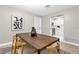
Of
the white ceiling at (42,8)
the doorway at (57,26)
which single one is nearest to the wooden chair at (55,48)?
the doorway at (57,26)

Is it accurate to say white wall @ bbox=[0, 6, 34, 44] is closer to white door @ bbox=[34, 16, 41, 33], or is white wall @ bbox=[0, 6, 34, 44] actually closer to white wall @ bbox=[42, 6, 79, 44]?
white door @ bbox=[34, 16, 41, 33]

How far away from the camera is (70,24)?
1034mm

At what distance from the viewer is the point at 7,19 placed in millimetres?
962

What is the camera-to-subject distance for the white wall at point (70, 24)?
3.25ft

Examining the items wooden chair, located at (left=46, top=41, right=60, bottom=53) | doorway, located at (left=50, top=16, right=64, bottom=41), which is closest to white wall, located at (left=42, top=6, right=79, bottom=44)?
doorway, located at (left=50, top=16, right=64, bottom=41)

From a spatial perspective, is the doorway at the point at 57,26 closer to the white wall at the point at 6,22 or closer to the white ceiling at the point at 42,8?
the white ceiling at the point at 42,8

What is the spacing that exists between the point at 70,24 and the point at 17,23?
621mm

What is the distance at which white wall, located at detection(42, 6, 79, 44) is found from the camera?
3.25 feet

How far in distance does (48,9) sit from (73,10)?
285mm

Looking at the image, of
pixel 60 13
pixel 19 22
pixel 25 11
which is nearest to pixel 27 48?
pixel 19 22

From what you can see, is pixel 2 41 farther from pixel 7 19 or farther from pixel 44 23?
pixel 44 23

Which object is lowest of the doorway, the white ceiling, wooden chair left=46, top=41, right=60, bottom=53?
wooden chair left=46, top=41, right=60, bottom=53

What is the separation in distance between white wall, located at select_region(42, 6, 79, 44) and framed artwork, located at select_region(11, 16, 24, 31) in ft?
0.89

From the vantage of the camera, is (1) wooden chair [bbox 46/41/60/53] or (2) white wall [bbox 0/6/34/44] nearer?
(2) white wall [bbox 0/6/34/44]
